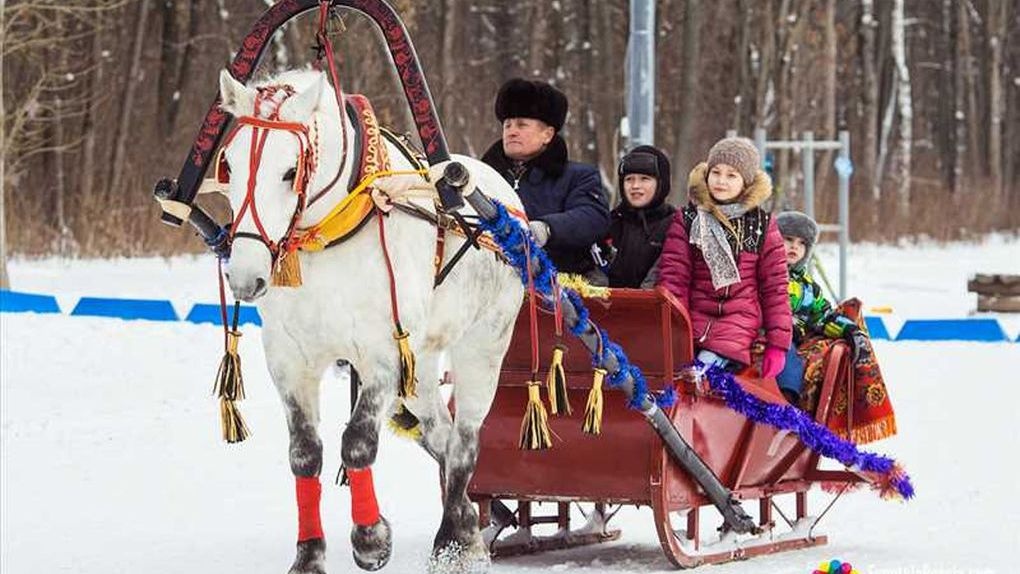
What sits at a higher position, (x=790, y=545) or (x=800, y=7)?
(x=800, y=7)

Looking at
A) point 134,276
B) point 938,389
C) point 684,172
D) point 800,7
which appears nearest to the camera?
point 938,389

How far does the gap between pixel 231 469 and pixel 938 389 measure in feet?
17.8

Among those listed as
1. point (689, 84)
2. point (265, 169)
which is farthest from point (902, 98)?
point (265, 169)

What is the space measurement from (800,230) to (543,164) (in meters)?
1.34

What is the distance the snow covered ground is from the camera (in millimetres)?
8406

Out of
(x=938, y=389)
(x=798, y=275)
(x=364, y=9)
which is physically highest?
(x=364, y=9)

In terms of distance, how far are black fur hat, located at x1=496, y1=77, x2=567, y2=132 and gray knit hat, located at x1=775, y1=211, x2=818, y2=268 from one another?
126 centimetres

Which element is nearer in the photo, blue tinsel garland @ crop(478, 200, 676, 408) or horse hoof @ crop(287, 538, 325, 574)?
horse hoof @ crop(287, 538, 325, 574)

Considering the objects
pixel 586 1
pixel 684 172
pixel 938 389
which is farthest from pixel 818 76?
pixel 938 389

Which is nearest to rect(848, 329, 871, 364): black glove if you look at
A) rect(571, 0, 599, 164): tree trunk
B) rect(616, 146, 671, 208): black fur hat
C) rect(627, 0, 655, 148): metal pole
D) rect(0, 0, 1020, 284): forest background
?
rect(616, 146, 671, 208): black fur hat

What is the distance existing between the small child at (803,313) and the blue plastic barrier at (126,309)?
9.02 metres

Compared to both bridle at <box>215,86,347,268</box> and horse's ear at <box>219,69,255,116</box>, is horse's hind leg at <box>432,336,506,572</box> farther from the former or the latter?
horse's ear at <box>219,69,255,116</box>

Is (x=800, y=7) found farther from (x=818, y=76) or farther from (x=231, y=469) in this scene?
(x=231, y=469)

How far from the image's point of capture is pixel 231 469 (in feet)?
37.8
